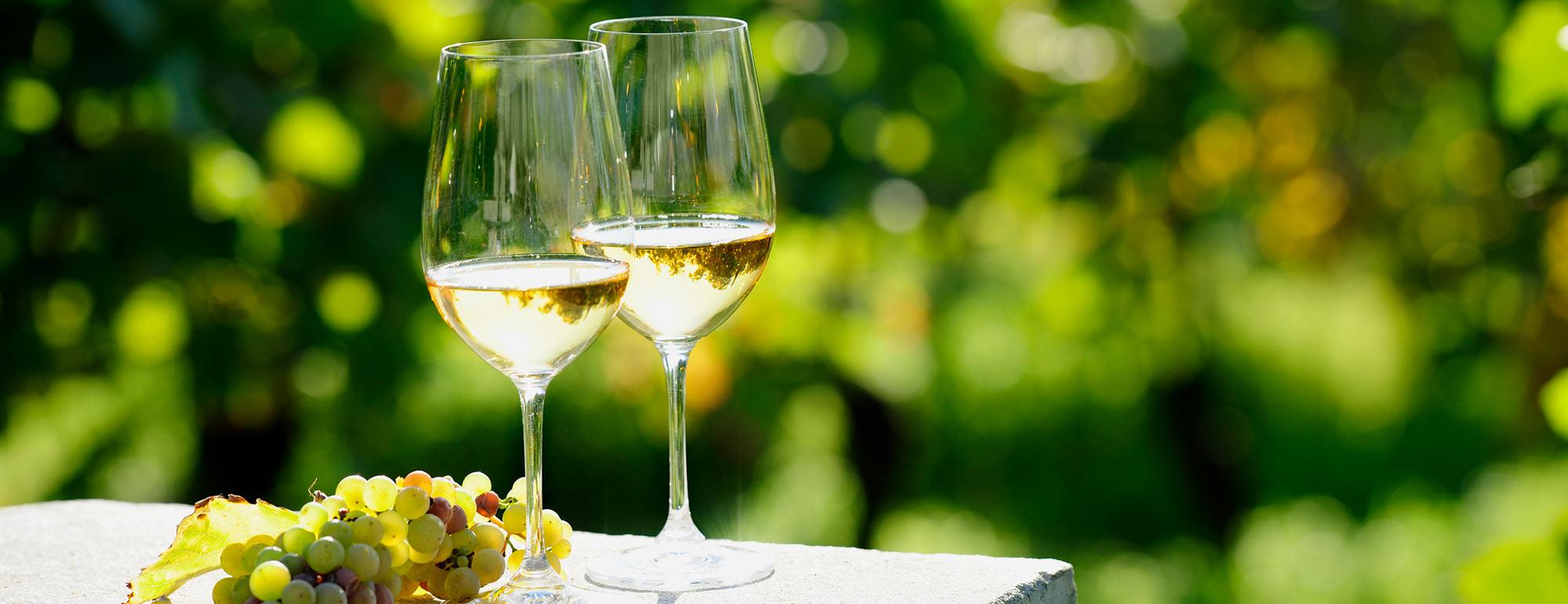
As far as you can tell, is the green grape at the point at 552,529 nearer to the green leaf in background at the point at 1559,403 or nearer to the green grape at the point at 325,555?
the green grape at the point at 325,555

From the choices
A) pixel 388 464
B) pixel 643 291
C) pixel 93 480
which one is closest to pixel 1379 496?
pixel 388 464

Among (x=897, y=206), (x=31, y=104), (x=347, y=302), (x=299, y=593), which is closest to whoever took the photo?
Answer: (x=299, y=593)

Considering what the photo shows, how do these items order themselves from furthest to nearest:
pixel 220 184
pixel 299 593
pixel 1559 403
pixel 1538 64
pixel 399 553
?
pixel 220 184 → pixel 1538 64 → pixel 1559 403 → pixel 399 553 → pixel 299 593

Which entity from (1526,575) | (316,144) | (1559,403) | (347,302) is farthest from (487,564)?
(347,302)

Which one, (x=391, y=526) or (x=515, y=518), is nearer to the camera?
(x=391, y=526)

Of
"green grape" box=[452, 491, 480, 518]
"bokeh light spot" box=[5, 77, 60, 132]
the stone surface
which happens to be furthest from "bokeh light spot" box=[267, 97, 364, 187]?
"green grape" box=[452, 491, 480, 518]

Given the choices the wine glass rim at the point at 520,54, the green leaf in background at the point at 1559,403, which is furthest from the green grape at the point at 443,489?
the green leaf in background at the point at 1559,403

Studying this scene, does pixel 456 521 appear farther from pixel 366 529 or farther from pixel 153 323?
pixel 153 323

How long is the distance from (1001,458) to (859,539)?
361 mm

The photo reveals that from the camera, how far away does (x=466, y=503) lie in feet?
3.63

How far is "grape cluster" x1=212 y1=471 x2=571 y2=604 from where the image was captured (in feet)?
3.12

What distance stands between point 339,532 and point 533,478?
0.14 metres

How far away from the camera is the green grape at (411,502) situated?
102cm

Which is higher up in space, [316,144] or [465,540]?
[316,144]
